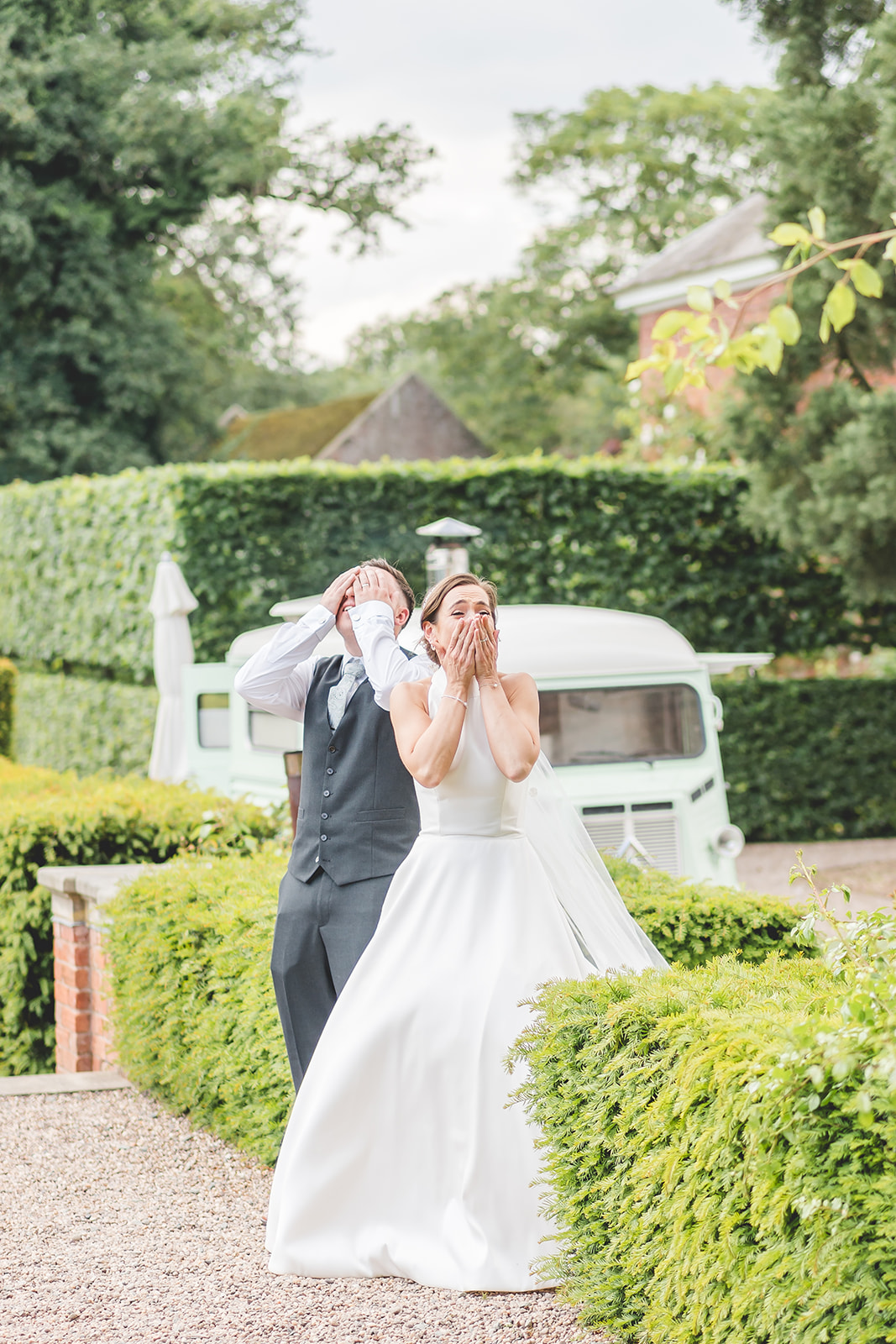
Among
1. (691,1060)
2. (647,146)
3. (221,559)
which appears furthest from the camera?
(647,146)

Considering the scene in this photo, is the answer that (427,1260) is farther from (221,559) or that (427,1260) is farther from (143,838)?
(221,559)

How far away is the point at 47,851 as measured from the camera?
651cm

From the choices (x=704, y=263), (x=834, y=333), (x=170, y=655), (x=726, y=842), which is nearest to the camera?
(x=726, y=842)

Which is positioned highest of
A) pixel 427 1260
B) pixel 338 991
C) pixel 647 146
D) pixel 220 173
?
pixel 647 146

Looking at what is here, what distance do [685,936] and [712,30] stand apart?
9.15m

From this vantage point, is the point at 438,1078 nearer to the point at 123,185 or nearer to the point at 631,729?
the point at 631,729

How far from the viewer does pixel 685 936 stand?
15.0 feet

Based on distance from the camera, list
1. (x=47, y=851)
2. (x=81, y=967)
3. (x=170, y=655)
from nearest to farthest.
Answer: (x=81, y=967), (x=47, y=851), (x=170, y=655)

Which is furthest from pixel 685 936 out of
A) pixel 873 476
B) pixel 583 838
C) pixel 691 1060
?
pixel 873 476

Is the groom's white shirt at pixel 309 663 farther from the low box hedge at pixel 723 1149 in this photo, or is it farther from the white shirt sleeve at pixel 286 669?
the low box hedge at pixel 723 1149

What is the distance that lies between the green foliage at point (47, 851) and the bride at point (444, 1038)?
2863 millimetres

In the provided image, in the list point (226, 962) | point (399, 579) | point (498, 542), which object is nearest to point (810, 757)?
point (498, 542)

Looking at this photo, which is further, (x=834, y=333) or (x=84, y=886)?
(x=834, y=333)

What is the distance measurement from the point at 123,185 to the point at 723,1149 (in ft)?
75.4
